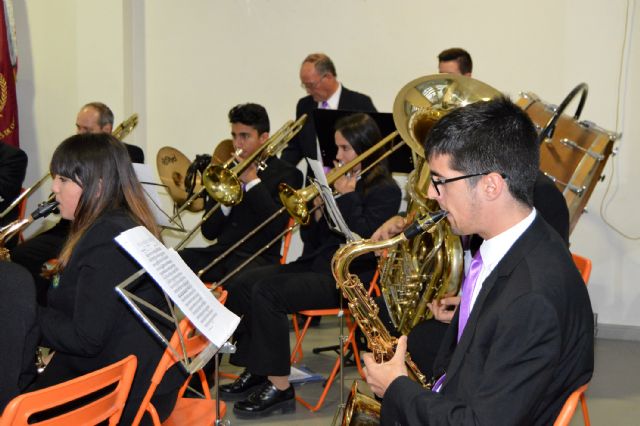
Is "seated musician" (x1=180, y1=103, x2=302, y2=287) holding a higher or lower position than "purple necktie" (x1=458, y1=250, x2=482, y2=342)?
lower

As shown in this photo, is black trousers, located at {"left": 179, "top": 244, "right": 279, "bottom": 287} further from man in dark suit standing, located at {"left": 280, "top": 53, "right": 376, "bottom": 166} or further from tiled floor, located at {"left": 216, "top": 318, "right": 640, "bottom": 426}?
man in dark suit standing, located at {"left": 280, "top": 53, "right": 376, "bottom": 166}

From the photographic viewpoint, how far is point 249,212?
4.53m

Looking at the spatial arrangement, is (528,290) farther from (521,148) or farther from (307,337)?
(307,337)

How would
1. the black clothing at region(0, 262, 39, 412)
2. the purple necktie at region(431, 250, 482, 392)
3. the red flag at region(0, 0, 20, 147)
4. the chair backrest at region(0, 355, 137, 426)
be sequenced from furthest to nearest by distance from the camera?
the red flag at region(0, 0, 20, 147), the black clothing at region(0, 262, 39, 412), the purple necktie at region(431, 250, 482, 392), the chair backrest at region(0, 355, 137, 426)

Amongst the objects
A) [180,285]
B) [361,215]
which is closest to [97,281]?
[180,285]

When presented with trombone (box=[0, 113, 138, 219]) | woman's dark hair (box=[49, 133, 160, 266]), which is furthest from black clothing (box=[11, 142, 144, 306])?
woman's dark hair (box=[49, 133, 160, 266])

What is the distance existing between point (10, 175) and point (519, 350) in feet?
13.9

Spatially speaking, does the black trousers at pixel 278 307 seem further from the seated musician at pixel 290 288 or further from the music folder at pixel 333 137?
the music folder at pixel 333 137

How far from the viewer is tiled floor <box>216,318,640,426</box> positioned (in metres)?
3.71

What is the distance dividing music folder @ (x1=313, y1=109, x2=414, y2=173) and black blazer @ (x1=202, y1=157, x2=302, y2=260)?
0.28m

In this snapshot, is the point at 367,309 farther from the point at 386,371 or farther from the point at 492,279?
the point at 492,279

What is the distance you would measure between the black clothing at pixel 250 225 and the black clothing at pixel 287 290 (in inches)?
13.9

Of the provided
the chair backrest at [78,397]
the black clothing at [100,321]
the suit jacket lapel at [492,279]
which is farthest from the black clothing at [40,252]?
the suit jacket lapel at [492,279]

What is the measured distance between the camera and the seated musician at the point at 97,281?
7.72ft
